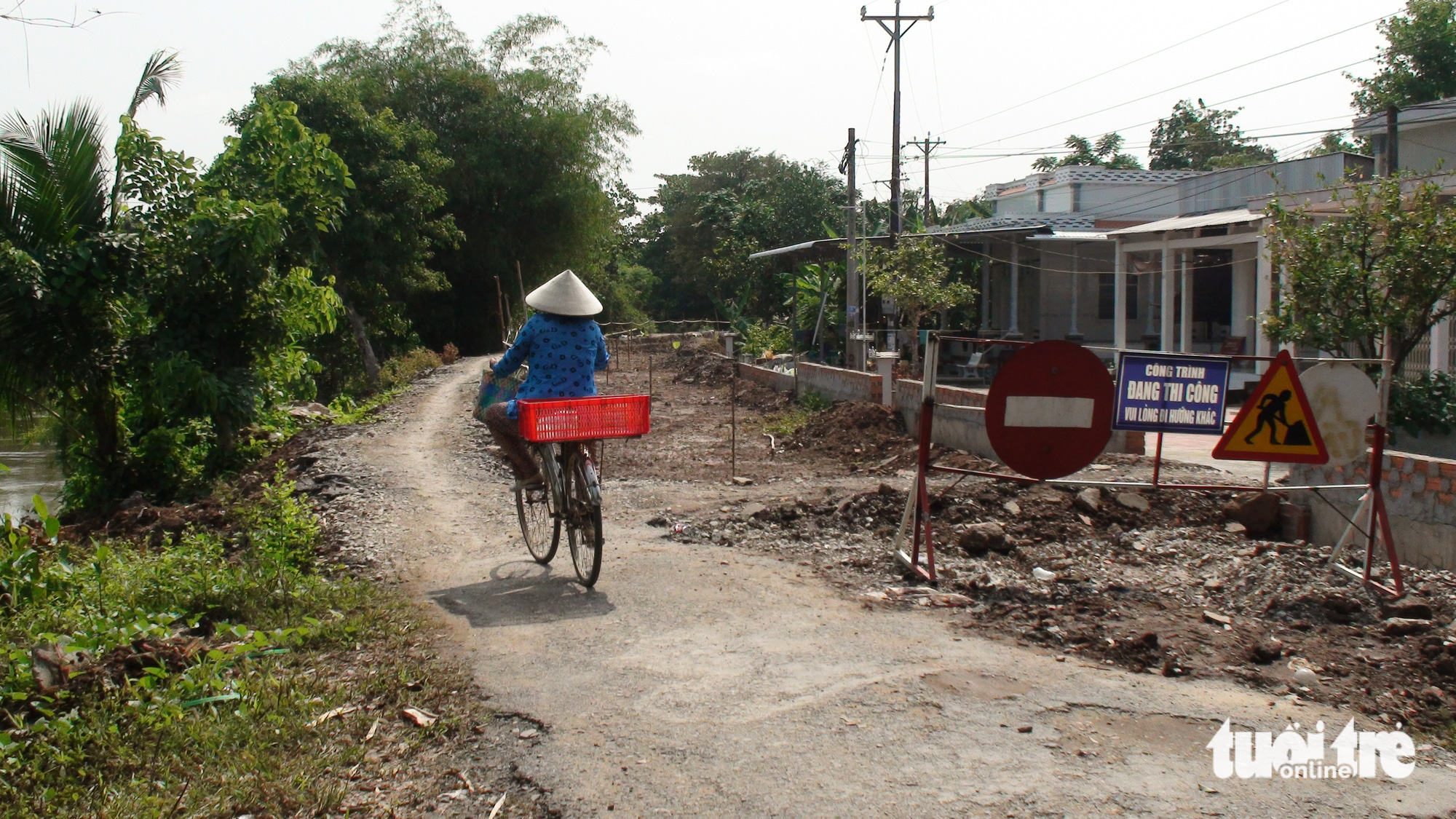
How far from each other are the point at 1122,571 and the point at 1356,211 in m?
6.33

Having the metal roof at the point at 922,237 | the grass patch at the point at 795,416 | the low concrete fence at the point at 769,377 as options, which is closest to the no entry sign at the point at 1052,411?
the grass patch at the point at 795,416

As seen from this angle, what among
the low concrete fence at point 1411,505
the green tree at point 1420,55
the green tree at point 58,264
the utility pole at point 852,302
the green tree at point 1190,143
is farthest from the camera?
the green tree at point 1190,143

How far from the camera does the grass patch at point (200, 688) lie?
357 centimetres

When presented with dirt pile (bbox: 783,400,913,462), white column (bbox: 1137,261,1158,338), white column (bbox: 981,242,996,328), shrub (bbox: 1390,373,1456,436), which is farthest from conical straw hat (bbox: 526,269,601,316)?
white column (bbox: 1137,261,1158,338)

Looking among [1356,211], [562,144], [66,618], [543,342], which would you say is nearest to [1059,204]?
[562,144]

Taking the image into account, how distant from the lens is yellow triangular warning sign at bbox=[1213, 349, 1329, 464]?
600cm

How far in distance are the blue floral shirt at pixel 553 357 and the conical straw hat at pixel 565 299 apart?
5 cm

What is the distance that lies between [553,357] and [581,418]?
0.57m

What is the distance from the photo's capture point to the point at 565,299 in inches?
244

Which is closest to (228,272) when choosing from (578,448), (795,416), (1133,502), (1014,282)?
(578,448)

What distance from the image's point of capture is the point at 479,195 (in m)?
34.1

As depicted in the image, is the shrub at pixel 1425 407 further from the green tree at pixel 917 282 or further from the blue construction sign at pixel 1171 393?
the green tree at pixel 917 282

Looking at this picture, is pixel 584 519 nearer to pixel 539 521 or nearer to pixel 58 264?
pixel 539 521

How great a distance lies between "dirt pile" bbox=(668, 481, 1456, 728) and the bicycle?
58.9 inches
